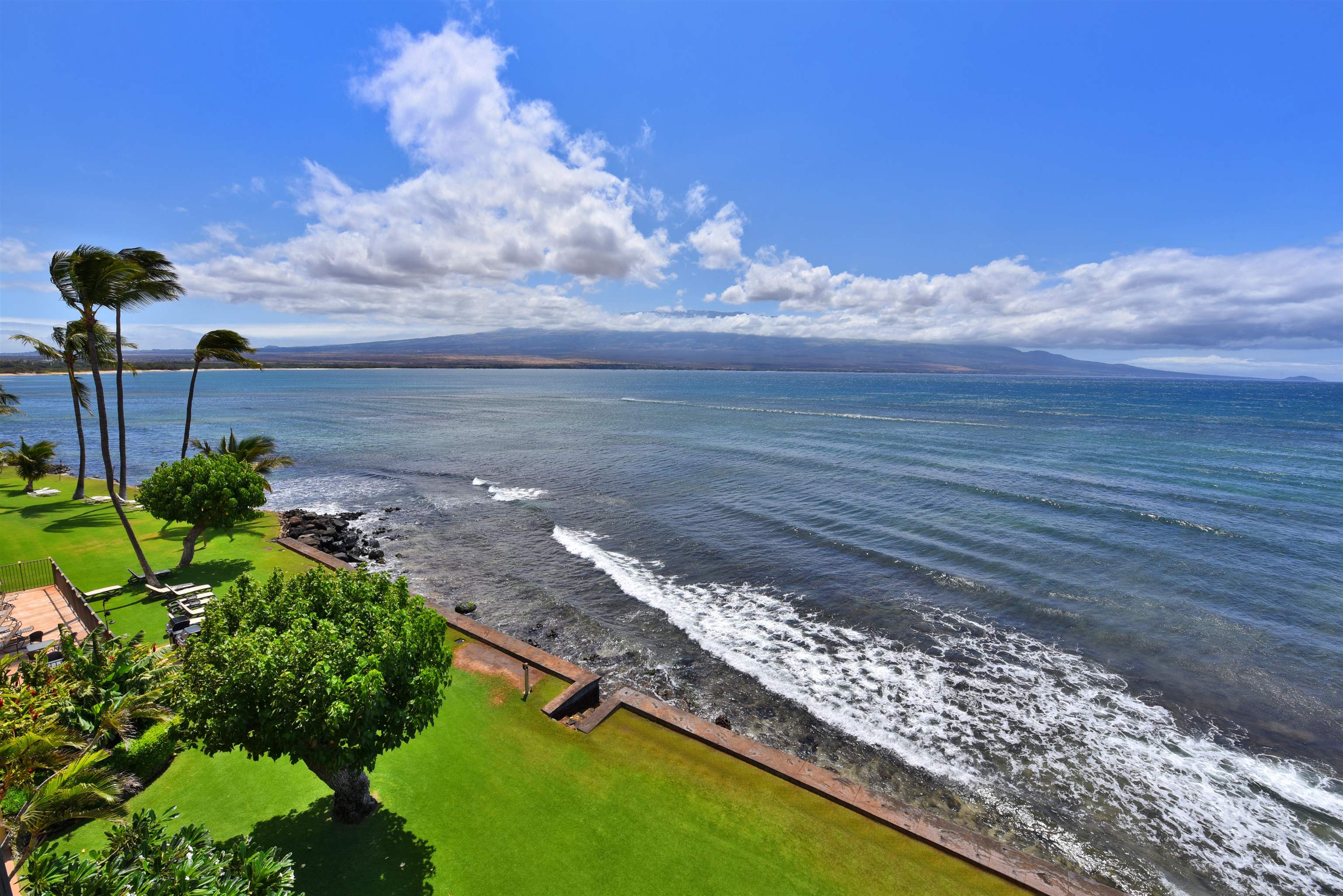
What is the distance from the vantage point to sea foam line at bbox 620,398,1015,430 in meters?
87.2

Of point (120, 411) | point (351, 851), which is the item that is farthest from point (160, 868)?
point (120, 411)

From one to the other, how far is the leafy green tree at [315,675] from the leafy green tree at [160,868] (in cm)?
127

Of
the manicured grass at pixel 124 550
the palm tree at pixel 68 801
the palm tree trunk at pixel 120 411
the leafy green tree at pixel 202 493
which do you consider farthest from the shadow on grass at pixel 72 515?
the palm tree at pixel 68 801

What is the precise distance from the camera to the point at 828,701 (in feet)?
57.9

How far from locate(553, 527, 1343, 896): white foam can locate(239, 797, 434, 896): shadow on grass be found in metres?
11.5

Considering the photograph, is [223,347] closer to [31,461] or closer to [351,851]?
[31,461]

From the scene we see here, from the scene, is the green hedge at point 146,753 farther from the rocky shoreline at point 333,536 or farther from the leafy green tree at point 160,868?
the rocky shoreline at point 333,536

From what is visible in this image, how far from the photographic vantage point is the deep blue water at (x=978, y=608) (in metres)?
14.3

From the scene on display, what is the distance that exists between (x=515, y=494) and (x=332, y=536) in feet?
48.1

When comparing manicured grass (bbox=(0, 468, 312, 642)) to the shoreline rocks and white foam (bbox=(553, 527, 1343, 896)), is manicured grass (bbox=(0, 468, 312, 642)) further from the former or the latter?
Answer: white foam (bbox=(553, 527, 1343, 896))

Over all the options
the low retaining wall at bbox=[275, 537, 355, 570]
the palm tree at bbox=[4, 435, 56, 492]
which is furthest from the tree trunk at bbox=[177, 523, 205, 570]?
the palm tree at bbox=[4, 435, 56, 492]

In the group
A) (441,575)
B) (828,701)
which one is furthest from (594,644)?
(441,575)

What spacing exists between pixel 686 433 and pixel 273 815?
66.6 m

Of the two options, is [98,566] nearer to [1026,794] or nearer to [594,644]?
[594,644]
